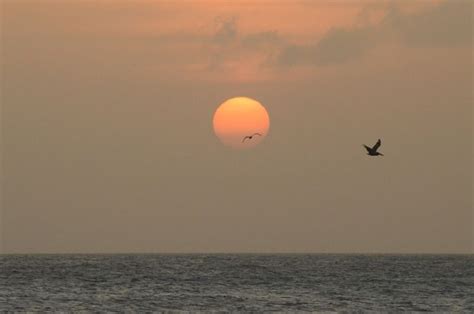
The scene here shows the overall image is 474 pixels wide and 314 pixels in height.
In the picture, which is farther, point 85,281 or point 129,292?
point 85,281

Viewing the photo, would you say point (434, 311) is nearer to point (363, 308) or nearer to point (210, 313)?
point (363, 308)

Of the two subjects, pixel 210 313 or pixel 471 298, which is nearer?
pixel 210 313

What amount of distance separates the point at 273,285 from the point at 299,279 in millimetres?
13604

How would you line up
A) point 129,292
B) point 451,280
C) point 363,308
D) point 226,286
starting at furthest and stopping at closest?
point 451,280 → point 226,286 → point 129,292 → point 363,308

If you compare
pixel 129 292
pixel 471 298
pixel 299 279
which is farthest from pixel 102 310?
pixel 299 279

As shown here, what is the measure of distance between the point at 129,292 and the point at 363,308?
19.7m

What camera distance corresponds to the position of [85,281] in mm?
99750

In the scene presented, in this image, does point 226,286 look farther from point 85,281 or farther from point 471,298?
point 471,298

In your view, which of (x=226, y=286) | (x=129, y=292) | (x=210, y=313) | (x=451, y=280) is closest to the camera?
(x=210, y=313)

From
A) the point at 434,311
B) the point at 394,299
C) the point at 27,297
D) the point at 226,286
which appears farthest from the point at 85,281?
the point at 434,311

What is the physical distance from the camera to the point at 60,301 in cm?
7319

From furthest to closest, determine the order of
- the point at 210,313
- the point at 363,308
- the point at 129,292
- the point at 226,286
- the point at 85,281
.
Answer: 1. the point at 85,281
2. the point at 226,286
3. the point at 129,292
4. the point at 363,308
5. the point at 210,313

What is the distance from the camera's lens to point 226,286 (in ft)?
304

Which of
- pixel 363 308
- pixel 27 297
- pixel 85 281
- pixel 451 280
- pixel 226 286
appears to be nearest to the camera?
pixel 363 308
